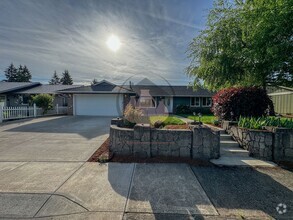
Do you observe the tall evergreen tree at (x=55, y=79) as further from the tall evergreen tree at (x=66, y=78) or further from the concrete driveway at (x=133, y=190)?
the concrete driveway at (x=133, y=190)

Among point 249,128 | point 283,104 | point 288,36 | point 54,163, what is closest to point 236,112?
point 249,128

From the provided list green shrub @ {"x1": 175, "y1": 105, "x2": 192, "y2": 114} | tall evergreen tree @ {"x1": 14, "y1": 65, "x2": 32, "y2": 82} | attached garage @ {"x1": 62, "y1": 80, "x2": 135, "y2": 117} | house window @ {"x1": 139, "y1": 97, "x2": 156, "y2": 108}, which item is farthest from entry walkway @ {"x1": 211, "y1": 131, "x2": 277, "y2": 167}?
tall evergreen tree @ {"x1": 14, "y1": 65, "x2": 32, "y2": 82}

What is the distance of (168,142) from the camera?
555 centimetres

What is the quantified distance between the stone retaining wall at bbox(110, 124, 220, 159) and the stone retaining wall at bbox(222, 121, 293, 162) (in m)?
1.19

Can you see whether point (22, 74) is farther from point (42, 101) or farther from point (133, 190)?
point (133, 190)

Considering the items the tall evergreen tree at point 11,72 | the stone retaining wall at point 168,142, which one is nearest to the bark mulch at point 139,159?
the stone retaining wall at point 168,142

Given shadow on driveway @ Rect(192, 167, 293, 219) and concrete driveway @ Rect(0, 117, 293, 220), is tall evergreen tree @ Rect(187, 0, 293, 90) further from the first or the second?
concrete driveway @ Rect(0, 117, 293, 220)

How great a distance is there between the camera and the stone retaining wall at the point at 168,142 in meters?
5.41

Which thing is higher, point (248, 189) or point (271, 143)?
point (271, 143)

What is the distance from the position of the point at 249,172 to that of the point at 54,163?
16.7ft

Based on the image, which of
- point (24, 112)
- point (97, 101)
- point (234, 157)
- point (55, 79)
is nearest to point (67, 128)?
point (24, 112)

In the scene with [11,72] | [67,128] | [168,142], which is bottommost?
[67,128]

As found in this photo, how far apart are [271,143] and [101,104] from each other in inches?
612

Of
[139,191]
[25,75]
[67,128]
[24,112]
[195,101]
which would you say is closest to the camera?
[139,191]
